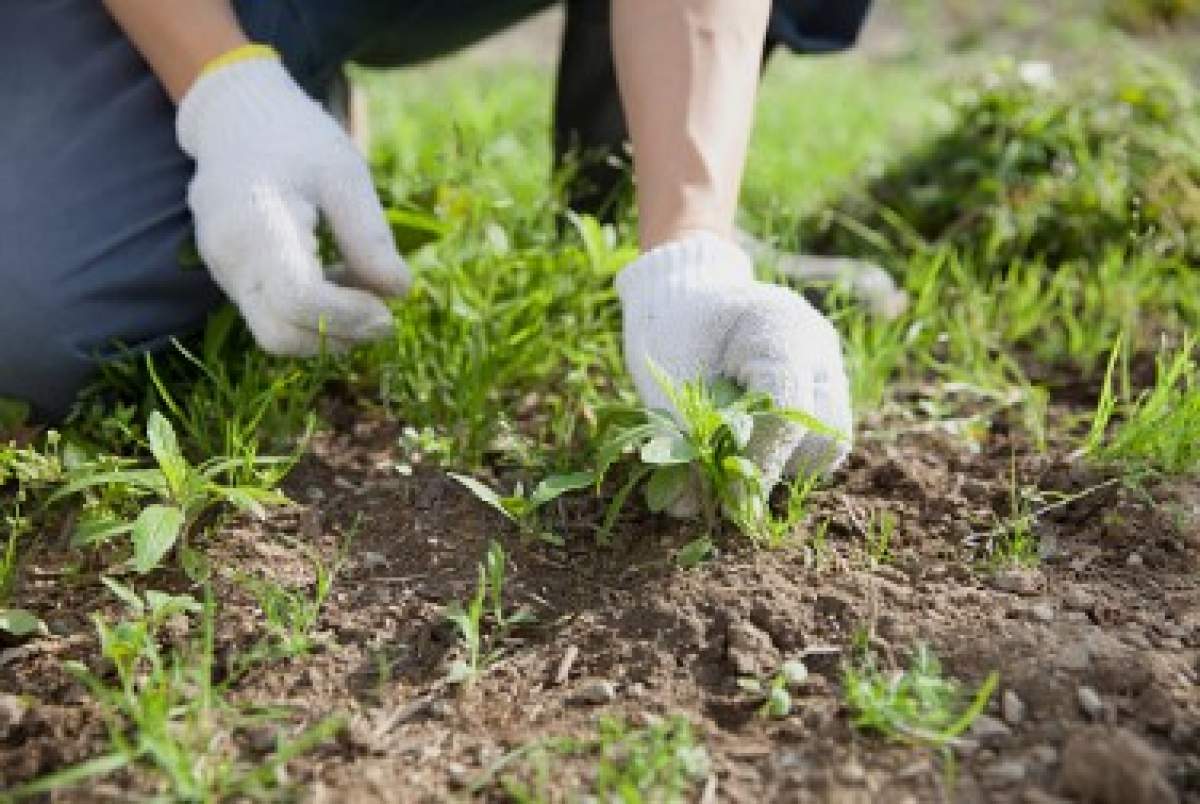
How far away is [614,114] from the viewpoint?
254 cm

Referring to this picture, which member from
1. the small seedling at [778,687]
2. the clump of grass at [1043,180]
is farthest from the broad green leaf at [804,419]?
the clump of grass at [1043,180]

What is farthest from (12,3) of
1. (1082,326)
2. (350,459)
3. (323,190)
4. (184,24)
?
(1082,326)

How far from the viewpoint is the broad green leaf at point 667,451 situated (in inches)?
60.2

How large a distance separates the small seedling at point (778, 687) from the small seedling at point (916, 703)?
0.04m

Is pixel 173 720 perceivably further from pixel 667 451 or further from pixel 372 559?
pixel 667 451

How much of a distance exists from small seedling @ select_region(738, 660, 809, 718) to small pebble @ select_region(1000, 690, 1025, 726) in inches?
6.8

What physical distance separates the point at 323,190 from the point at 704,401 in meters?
0.55

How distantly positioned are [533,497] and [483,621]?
153mm

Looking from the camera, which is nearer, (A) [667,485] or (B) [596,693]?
(B) [596,693]

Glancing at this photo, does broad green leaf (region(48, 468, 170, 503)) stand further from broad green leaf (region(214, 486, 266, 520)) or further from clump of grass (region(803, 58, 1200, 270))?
clump of grass (region(803, 58, 1200, 270))

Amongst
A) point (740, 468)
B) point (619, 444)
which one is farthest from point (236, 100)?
point (740, 468)

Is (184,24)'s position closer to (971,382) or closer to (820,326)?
(820,326)

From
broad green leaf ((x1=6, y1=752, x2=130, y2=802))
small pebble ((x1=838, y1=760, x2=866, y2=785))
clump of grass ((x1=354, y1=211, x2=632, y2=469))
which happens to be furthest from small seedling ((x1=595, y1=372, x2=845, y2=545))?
broad green leaf ((x1=6, y1=752, x2=130, y2=802))

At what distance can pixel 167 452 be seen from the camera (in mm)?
1586
